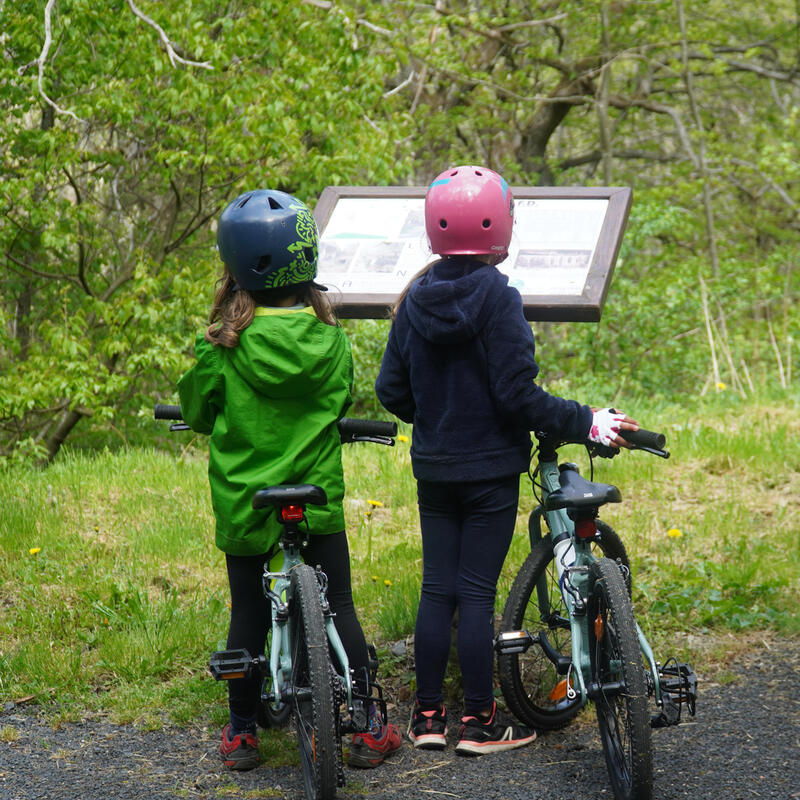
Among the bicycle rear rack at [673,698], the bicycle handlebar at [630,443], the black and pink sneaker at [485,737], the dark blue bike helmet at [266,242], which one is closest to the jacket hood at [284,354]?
the dark blue bike helmet at [266,242]

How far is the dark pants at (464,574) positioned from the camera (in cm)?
351

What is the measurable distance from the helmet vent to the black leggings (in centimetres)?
86

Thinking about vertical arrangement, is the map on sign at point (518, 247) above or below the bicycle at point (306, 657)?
above

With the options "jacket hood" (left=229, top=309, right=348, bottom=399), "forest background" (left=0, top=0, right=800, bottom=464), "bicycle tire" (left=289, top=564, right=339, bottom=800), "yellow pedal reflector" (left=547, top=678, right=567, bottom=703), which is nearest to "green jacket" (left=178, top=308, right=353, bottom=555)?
"jacket hood" (left=229, top=309, right=348, bottom=399)

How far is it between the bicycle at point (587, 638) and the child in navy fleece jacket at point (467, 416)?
11 centimetres

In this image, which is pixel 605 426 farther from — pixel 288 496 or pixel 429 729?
pixel 429 729

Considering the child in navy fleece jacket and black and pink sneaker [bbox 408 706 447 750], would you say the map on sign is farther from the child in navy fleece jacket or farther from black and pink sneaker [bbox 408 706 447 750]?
black and pink sneaker [bbox 408 706 447 750]

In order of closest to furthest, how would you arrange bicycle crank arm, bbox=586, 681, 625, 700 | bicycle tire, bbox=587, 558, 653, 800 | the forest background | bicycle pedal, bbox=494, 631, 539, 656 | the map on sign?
bicycle tire, bbox=587, 558, 653, 800, bicycle crank arm, bbox=586, 681, 625, 700, bicycle pedal, bbox=494, 631, 539, 656, the map on sign, the forest background

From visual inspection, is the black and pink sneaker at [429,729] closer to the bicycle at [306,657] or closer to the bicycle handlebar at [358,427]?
the bicycle at [306,657]

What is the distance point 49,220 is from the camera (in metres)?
8.34

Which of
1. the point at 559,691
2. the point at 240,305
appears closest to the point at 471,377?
the point at 240,305

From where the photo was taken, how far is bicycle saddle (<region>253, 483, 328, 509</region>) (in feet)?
10.3

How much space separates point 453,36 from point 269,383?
11.9 m

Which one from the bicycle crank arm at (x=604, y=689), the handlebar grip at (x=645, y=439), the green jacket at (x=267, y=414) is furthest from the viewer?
the green jacket at (x=267, y=414)
